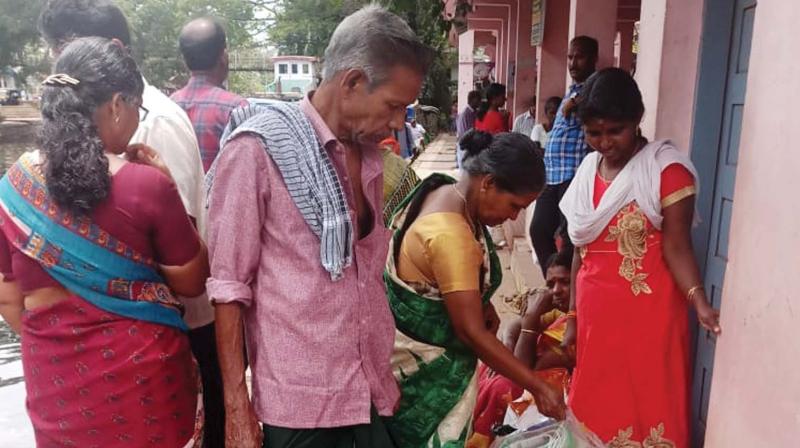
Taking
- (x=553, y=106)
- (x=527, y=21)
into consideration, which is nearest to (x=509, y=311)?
(x=553, y=106)

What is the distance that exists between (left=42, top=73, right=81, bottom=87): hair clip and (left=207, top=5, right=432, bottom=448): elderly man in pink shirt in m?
0.38

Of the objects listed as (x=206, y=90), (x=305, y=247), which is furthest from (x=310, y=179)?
(x=206, y=90)

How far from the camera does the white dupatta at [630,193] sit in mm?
2172

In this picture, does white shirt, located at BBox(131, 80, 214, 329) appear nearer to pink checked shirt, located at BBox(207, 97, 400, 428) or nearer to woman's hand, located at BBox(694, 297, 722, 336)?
pink checked shirt, located at BBox(207, 97, 400, 428)

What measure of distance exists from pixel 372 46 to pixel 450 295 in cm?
69

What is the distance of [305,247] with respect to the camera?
133 centimetres

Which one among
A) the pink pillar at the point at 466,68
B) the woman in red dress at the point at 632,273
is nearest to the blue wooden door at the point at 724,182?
the woman in red dress at the point at 632,273

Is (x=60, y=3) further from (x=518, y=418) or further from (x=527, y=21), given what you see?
(x=527, y=21)

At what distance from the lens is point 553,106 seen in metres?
5.65

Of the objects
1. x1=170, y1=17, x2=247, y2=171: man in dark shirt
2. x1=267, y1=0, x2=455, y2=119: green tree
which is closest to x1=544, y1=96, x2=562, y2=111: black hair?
x1=170, y1=17, x2=247, y2=171: man in dark shirt

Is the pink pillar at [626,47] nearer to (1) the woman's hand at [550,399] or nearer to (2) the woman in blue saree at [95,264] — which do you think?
(1) the woman's hand at [550,399]

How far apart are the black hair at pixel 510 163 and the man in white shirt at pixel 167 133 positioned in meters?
0.89

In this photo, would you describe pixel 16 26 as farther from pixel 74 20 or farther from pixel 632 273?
pixel 632 273

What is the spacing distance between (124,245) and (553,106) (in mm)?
4846
